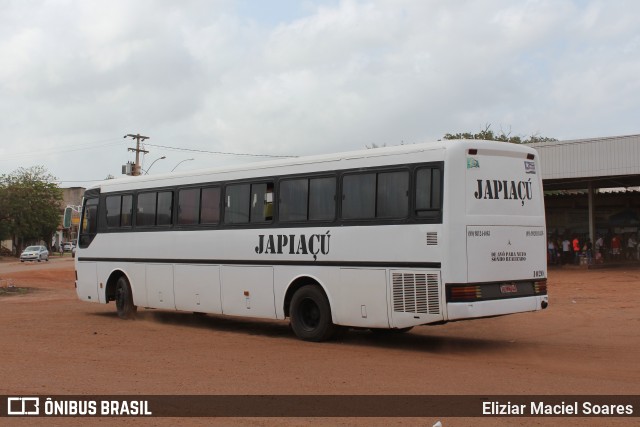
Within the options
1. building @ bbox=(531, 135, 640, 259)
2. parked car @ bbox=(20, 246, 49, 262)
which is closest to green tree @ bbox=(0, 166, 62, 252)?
parked car @ bbox=(20, 246, 49, 262)

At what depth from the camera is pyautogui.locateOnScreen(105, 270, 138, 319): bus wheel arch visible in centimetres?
1711

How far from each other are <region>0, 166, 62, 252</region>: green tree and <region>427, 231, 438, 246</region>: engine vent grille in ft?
228

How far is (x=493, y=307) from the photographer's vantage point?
35.8 ft

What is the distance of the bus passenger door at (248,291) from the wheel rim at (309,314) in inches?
25.7

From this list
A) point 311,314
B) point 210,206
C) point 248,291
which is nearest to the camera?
point 311,314

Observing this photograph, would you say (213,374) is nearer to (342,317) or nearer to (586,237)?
(342,317)

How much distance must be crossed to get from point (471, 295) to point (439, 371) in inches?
56.8

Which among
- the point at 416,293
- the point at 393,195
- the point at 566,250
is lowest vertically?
the point at 416,293

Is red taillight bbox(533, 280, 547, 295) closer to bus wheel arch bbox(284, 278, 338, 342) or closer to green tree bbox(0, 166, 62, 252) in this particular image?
bus wheel arch bbox(284, 278, 338, 342)

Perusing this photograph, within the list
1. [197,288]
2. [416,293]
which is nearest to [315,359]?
[416,293]

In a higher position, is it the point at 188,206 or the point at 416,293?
the point at 188,206

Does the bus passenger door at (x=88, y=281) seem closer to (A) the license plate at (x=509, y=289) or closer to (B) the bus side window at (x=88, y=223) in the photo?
(B) the bus side window at (x=88, y=223)

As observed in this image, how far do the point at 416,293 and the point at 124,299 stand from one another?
28.5ft

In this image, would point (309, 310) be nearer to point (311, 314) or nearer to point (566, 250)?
point (311, 314)
